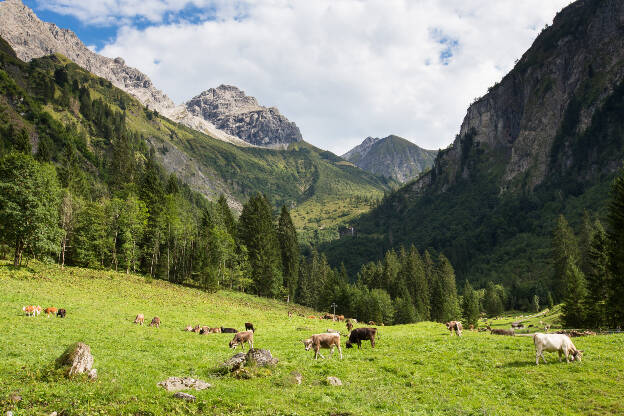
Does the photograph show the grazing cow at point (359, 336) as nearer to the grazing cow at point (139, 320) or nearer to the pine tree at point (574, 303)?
the grazing cow at point (139, 320)

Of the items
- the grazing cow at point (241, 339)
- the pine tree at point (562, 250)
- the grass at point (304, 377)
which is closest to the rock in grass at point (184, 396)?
the grass at point (304, 377)

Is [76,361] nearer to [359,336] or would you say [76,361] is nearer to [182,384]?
[182,384]

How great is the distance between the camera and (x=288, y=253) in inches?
4154

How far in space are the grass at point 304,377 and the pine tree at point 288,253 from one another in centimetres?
7197

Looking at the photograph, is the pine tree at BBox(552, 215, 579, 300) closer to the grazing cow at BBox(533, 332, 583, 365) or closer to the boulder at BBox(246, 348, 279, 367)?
the grazing cow at BBox(533, 332, 583, 365)

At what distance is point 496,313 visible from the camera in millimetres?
144375

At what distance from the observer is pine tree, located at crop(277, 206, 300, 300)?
103125 mm

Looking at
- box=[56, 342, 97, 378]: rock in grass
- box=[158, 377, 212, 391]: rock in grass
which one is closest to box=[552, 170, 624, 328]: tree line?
box=[158, 377, 212, 391]: rock in grass

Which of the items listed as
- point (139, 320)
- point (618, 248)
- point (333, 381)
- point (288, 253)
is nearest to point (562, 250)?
point (618, 248)

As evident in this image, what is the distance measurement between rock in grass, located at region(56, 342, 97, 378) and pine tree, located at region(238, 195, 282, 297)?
240ft

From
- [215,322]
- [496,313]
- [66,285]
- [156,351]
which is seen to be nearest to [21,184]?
[66,285]

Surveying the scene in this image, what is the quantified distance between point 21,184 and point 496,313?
159352 mm

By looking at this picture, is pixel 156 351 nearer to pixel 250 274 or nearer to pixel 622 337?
pixel 622 337

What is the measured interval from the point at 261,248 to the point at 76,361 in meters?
76.6
